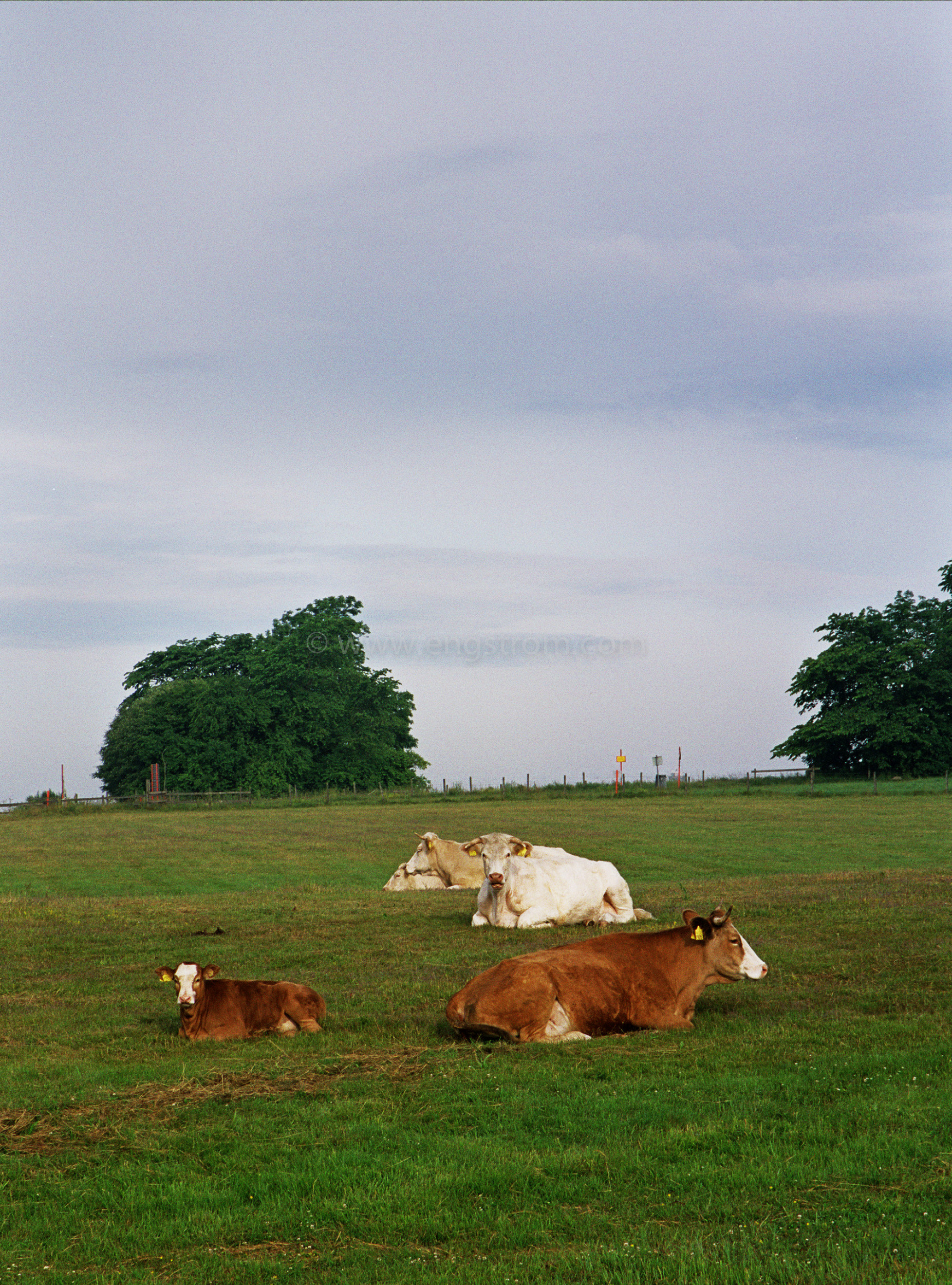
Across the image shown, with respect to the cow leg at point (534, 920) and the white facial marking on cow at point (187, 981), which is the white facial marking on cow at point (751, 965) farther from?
the cow leg at point (534, 920)

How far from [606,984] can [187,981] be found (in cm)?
353

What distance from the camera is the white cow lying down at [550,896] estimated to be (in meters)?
16.2

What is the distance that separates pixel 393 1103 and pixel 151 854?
1012 inches

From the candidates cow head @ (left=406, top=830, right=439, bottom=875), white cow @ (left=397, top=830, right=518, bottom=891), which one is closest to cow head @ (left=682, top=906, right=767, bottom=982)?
white cow @ (left=397, top=830, right=518, bottom=891)

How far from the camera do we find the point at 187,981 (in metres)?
9.90

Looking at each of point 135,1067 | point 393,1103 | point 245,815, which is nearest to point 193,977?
point 135,1067

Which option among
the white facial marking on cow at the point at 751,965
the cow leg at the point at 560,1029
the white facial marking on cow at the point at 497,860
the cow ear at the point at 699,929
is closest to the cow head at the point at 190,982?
the cow leg at the point at 560,1029

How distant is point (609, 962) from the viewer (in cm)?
981

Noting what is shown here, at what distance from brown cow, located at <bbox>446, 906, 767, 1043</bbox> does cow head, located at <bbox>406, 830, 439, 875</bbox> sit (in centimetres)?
1286

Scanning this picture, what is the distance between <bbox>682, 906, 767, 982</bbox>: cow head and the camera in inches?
400

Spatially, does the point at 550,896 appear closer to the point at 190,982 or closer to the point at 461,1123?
the point at 190,982

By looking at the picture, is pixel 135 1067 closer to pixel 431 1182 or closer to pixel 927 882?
pixel 431 1182

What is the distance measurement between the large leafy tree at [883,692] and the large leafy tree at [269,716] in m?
29.9

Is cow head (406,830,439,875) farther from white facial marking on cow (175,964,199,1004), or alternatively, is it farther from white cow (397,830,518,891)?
white facial marking on cow (175,964,199,1004)
